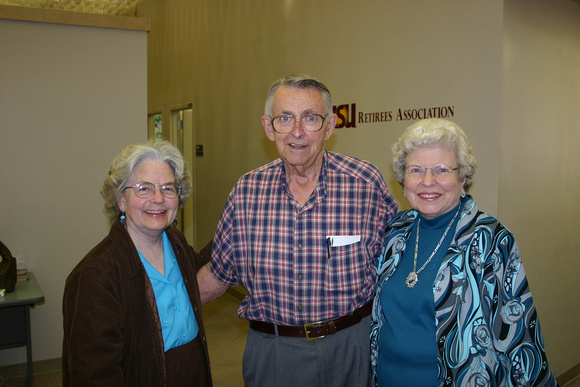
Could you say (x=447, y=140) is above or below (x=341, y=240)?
above

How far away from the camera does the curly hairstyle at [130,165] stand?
1832 mm

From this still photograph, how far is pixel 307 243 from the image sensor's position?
6.64 ft

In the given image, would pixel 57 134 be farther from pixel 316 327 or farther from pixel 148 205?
pixel 316 327

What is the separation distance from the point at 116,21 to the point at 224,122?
8.63 feet

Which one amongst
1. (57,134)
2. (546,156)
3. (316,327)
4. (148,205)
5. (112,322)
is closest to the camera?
(112,322)

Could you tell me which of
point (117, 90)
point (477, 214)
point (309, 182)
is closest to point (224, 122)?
point (117, 90)

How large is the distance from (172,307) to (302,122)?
90 centimetres

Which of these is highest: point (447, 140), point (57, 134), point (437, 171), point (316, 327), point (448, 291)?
point (57, 134)

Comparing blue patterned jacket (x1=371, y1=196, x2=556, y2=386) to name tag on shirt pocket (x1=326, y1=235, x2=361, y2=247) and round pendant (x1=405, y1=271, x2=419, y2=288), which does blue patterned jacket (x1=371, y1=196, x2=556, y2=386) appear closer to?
round pendant (x1=405, y1=271, x2=419, y2=288)

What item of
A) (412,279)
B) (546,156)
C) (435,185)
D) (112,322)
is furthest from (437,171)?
(546,156)

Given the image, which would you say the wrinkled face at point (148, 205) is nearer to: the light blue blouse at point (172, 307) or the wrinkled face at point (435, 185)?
the light blue blouse at point (172, 307)

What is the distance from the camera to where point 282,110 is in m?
2.02

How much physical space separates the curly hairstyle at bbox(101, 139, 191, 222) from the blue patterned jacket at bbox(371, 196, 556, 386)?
109 centimetres

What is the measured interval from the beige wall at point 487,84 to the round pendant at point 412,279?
183 cm
